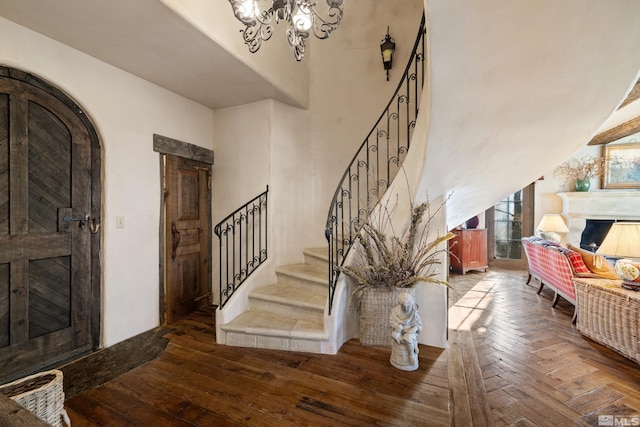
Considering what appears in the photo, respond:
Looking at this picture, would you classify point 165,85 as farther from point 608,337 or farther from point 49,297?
point 608,337

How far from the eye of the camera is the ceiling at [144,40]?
5.79 feet

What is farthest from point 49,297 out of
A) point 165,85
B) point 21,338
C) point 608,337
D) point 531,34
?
point 608,337

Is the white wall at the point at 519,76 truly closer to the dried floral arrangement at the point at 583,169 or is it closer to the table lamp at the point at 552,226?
the table lamp at the point at 552,226

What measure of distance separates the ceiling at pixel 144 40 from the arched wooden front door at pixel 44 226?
17.2 inches

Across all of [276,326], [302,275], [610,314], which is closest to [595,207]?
[610,314]

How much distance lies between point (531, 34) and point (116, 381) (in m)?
3.39

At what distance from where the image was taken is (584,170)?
5172 mm

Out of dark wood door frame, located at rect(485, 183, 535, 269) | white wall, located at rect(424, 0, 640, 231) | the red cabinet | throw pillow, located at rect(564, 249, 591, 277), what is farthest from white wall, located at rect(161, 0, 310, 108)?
dark wood door frame, located at rect(485, 183, 535, 269)

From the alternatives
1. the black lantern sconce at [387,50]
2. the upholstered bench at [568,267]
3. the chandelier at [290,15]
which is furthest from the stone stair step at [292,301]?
the black lantern sconce at [387,50]

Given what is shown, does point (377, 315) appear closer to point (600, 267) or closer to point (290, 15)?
point (290, 15)

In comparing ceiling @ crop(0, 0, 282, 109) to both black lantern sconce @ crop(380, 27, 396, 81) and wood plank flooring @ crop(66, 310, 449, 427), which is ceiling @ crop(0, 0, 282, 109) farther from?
wood plank flooring @ crop(66, 310, 449, 427)

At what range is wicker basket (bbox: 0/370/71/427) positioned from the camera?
1.20m

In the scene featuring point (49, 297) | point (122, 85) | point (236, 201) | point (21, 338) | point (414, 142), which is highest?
point (122, 85)

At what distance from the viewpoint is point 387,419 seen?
1.58 meters
